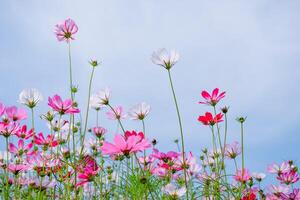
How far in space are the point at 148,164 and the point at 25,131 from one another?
64cm

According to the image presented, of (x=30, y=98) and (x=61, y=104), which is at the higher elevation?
(x=30, y=98)

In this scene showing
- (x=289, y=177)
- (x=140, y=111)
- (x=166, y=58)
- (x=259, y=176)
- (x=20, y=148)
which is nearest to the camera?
(x=166, y=58)

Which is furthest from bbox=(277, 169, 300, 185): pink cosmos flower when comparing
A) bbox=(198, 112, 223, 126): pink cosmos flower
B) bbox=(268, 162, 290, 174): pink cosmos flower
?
bbox=(198, 112, 223, 126): pink cosmos flower

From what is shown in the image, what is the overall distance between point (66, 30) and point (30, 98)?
1.18ft

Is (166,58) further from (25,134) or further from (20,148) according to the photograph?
(20,148)

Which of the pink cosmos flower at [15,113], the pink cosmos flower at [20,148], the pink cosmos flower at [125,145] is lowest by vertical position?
the pink cosmos flower at [125,145]

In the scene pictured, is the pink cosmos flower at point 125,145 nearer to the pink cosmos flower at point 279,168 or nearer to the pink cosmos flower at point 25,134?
the pink cosmos flower at point 25,134

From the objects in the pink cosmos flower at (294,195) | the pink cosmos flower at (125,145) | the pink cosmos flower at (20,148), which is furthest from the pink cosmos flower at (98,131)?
the pink cosmos flower at (125,145)

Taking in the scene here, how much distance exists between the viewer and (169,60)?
1813 millimetres

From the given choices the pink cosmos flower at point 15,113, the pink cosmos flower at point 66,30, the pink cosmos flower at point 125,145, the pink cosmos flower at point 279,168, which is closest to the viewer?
the pink cosmos flower at point 125,145

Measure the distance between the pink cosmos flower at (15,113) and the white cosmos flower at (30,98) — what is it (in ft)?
0.34

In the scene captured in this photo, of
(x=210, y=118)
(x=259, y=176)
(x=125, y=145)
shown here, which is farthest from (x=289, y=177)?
(x=125, y=145)

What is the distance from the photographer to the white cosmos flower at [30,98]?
7.26ft

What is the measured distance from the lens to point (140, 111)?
2014 mm
